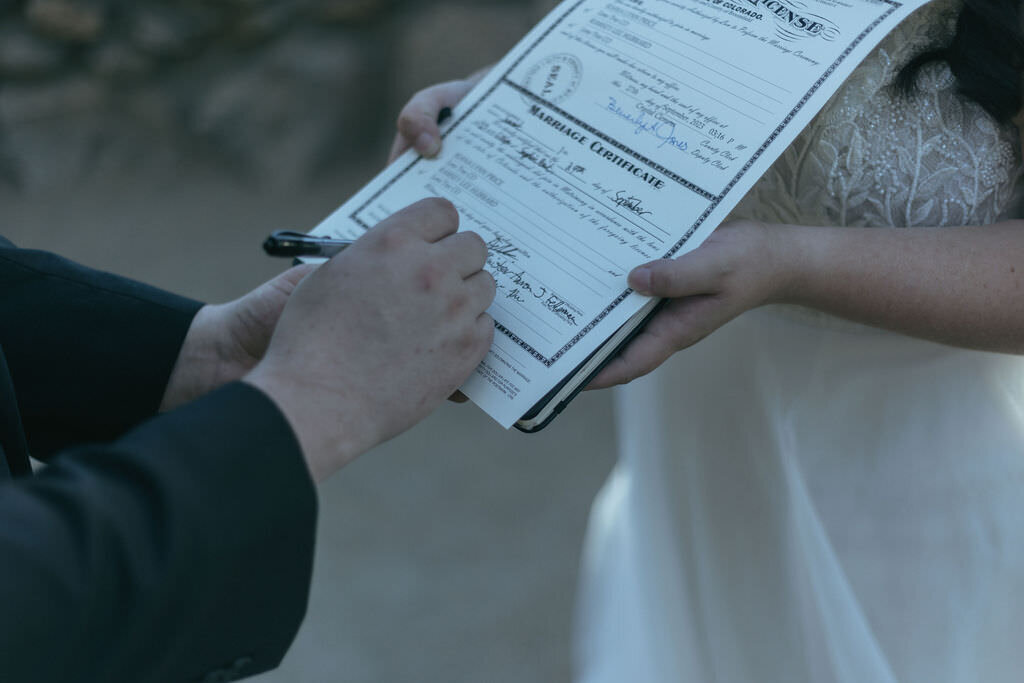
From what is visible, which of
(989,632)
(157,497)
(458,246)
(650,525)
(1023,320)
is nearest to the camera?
(157,497)

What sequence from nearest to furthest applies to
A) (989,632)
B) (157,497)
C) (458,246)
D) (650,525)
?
(157,497)
(458,246)
(989,632)
(650,525)

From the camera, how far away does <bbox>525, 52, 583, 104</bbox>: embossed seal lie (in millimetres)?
761

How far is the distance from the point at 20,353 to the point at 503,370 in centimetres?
42

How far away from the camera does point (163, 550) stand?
18.4 inches

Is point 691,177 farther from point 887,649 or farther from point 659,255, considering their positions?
point 887,649

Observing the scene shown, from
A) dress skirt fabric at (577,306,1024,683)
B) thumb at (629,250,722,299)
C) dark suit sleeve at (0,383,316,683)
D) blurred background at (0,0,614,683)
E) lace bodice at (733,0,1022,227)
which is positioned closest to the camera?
dark suit sleeve at (0,383,316,683)

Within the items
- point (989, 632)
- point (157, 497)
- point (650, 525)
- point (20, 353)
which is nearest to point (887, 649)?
point (989, 632)

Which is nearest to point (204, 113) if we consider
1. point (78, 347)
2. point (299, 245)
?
point (78, 347)

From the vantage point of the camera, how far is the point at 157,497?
48 cm
